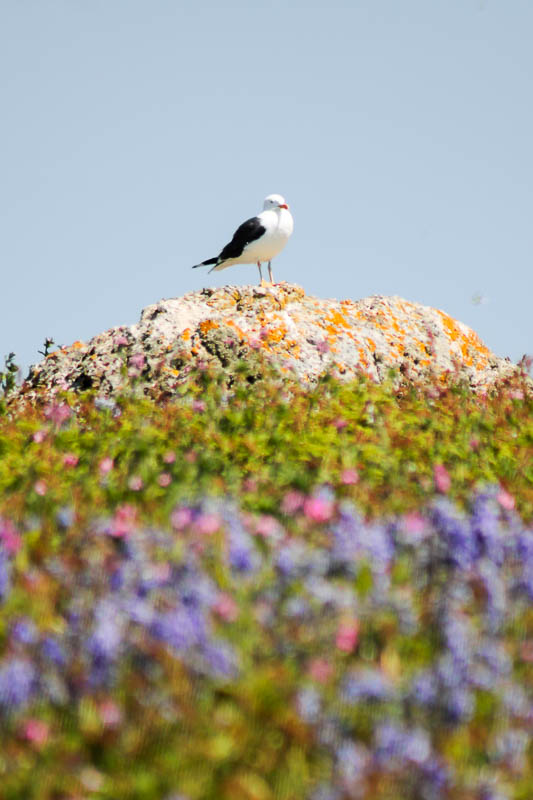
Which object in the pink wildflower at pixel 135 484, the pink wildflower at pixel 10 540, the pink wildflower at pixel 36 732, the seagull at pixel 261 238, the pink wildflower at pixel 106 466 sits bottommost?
the pink wildflower at pixel 36 732

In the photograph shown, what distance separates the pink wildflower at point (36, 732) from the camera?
2928 mm

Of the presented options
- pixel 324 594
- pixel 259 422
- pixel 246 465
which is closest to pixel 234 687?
pixel 324 594

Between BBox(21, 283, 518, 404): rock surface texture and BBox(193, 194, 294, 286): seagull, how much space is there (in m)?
1.93

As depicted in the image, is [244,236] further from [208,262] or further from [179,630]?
[179,630]

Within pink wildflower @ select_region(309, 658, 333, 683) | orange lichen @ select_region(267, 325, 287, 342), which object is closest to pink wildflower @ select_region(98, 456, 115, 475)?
pink wildflower @ select_region(309, 658, 333, 683)

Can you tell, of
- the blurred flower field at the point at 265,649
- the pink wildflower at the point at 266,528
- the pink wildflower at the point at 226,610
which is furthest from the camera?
the pink wildflower at the point at 266,528

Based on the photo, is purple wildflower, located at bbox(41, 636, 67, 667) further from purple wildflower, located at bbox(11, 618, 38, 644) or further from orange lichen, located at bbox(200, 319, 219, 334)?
orange lichen, located at bbox(200, 319, 219, 334)

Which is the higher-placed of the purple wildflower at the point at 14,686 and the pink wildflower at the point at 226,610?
the pink wildflower at the point at 226,610

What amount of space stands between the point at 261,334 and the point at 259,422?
2184 millimetres

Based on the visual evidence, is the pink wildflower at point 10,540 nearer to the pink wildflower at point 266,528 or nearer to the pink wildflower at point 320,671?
the pink wildflower at point 266,528

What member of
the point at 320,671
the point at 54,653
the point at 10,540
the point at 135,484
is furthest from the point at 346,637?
the point at 135,484

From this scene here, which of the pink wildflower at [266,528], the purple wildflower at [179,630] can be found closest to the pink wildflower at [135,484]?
the pink wildflower at [266,528]

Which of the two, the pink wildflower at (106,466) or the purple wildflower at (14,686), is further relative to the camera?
the pink wildflower at (106,466)

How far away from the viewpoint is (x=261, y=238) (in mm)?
12656
